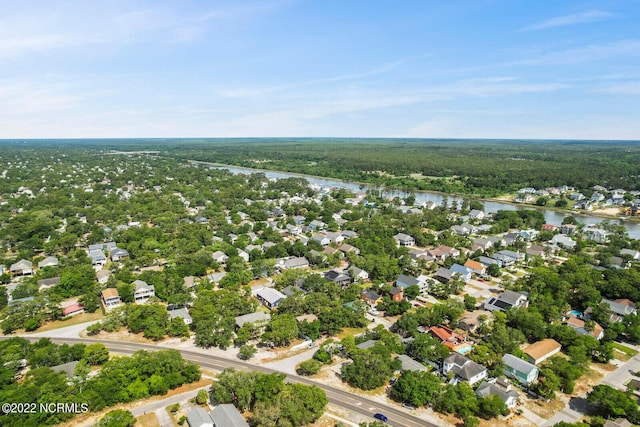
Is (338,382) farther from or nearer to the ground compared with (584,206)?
nearer to the ground

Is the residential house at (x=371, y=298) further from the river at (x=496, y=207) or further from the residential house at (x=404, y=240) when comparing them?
the river at (x=496, y=207)

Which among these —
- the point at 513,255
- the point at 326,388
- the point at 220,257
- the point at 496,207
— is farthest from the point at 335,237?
the point at 496,207

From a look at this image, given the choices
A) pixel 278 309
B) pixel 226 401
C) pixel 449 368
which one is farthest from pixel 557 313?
pixel 226 401

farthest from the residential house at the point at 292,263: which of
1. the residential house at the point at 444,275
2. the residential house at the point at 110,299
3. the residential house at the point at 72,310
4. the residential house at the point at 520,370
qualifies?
the residential house at the point at 520,370

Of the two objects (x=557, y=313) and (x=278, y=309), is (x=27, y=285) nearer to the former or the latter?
(x=278, y=309)

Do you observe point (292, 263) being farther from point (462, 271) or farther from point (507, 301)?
point (507, 301)

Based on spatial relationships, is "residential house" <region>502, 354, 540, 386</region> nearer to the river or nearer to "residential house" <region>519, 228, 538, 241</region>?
"residential house" <region>519, 228, 538, 241</region>
